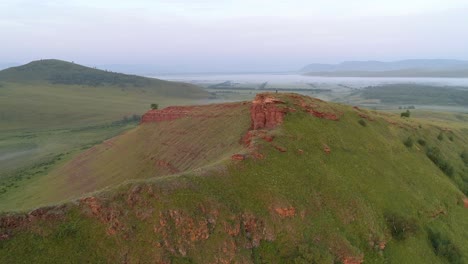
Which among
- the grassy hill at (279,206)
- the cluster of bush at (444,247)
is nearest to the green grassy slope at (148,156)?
the grassy hill at (279,206)

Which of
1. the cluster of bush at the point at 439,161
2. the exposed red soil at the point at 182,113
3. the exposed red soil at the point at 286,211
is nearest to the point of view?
the exposed red soil at the point at 286,211

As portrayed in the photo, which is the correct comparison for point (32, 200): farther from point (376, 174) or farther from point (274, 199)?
point (376, 174)

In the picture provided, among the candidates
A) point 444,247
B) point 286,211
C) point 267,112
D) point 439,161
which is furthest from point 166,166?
point 439,161

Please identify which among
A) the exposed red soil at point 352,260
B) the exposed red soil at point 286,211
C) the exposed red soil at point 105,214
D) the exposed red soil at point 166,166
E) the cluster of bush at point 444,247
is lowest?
the cluster of bush at point 444,247

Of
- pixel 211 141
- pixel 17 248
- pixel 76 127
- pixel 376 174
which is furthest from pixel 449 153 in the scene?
pixel 76 127

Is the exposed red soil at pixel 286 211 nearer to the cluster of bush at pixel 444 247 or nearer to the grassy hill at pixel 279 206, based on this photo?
the grassy hill at pixel 279 206

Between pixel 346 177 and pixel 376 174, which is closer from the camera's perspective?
pixel 346 177
